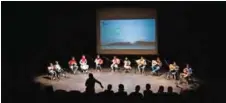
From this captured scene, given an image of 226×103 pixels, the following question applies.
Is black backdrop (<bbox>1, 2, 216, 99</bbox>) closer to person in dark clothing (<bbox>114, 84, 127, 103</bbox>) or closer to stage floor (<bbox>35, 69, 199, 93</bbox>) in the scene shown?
stage floor (<bbox>35, 69, 199, 93</bbox>)

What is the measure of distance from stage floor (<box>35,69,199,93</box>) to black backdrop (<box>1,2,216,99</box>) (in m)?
0.22

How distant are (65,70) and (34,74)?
42 centimetres

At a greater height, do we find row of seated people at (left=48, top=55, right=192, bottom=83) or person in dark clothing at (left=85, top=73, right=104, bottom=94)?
row of seated people at (left=48, top=55, right=192, bottom=83)

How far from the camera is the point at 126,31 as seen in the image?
4969mm

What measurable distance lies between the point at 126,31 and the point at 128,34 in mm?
45

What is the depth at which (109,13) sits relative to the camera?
5.00 meters

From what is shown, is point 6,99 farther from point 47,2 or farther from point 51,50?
point 47,2

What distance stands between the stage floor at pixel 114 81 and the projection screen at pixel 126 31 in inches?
11.1

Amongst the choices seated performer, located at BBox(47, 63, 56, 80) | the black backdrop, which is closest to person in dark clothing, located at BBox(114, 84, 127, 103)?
the black backdrop

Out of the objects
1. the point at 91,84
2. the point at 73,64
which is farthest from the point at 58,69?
the point at 91,84

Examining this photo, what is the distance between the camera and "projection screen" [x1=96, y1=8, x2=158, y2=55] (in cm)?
492

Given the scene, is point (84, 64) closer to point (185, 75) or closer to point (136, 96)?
point (136, 96)

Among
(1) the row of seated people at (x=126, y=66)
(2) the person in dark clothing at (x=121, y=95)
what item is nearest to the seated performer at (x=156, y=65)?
(1) the row of seated people at (x=126, y=66)

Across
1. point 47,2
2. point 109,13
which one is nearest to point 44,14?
point 47,2
